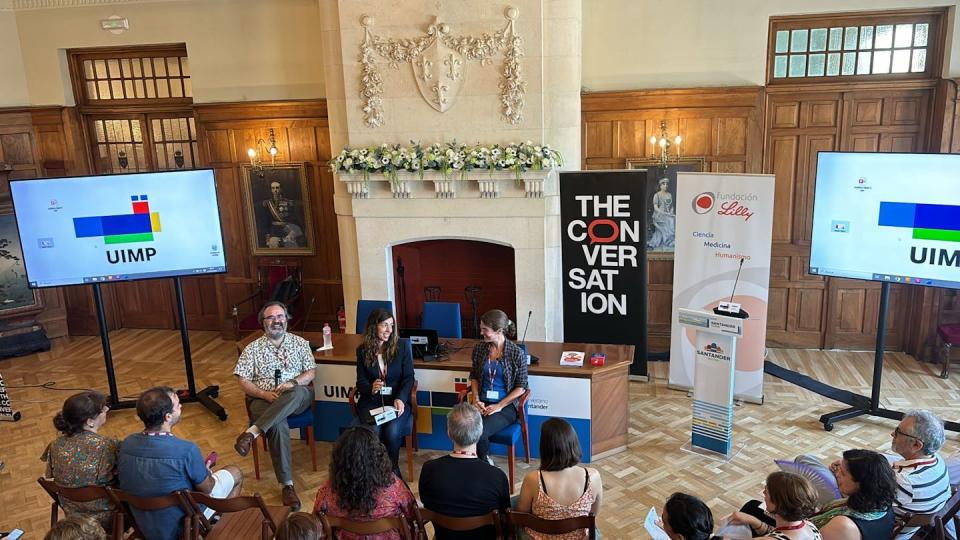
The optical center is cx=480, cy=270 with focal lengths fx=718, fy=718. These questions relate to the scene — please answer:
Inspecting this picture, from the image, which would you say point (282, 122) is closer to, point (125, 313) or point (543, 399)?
point (125, 313)

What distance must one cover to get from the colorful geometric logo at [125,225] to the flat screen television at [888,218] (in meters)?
5.88

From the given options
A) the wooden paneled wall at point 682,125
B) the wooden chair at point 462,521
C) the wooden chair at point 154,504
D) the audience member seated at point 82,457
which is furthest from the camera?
the wooden paneled wall at point 682,125

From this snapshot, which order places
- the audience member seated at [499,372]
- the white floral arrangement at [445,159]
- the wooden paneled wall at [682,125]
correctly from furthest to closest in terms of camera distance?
1. the wooden paneled wall at [682,125]
2. the white floral arrangement at [445,159]
3. the audience member seated at [499,372]

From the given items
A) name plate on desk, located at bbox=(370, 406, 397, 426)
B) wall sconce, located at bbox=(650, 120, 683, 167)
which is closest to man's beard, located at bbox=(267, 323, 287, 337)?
name plate on desk, located at bbox=(370, 406, 397, 426)

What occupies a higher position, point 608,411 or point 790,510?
point 790,510

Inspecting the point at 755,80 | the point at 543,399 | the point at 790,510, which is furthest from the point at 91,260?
the point at 755,80

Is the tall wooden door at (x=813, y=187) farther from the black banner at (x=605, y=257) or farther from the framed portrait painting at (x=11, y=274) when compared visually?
the framed portrait painting at (x=11, y=274)

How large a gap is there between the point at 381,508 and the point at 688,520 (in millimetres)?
1386

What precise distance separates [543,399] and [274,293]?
4.22 metres

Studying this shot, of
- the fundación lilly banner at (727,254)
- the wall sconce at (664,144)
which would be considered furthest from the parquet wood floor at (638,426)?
the wall sconce at (664,144)

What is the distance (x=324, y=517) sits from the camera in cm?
324

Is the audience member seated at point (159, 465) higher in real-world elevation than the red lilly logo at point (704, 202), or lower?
lower

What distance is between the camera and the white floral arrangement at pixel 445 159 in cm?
672

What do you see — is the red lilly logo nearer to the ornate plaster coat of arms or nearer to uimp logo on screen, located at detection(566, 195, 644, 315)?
uimp logo on screen, located at detection(566, 195, 644, 315)
